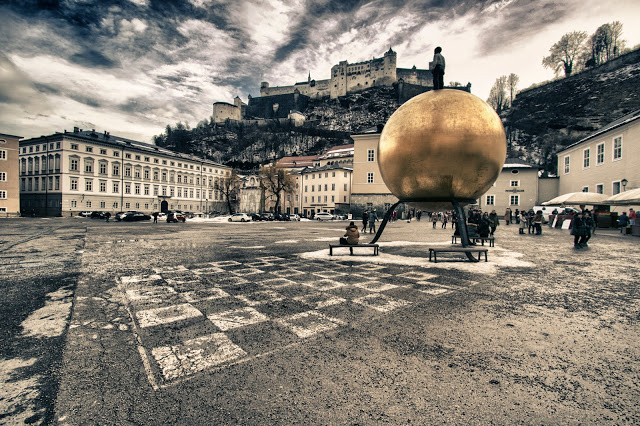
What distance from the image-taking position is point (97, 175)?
63.8 m

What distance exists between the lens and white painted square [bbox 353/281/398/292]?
5.97 m

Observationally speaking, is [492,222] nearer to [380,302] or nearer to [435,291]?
[435,291]

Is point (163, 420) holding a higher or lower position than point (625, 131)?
lower

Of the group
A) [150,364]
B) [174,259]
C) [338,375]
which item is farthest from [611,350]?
[174,259]

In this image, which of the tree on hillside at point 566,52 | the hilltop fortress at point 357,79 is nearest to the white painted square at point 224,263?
the tree on hillside at point 566,52

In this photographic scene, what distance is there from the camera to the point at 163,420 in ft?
7.11

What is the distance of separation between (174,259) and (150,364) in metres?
7.27

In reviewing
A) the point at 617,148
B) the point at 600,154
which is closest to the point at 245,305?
the point at 617,148

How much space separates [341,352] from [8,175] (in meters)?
72.2

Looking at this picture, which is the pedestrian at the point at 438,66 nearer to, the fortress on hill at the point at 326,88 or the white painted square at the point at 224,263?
the white painted square at the point at 224,263

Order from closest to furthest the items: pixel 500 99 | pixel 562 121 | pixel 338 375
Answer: pixel 338 375 < pixel 562 121 < pixel 500 99

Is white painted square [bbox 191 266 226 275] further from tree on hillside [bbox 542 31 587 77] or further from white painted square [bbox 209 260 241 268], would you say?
tree on hillside [bbox 542 31 587 77]

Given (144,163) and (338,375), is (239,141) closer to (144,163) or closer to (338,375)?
(144,163)

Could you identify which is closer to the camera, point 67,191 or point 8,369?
point 8,369
